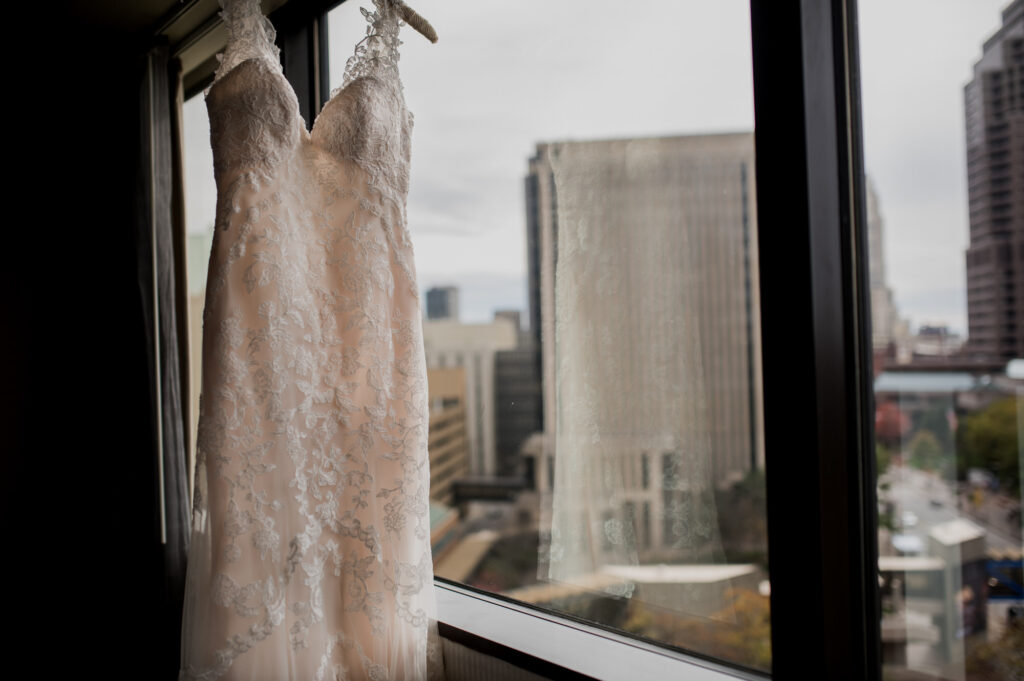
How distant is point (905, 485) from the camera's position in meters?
0.92

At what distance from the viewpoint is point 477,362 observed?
6.06ft

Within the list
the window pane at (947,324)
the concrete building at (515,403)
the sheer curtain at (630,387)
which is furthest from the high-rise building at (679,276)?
the window pane at (947,324)

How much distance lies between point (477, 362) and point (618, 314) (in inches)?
24.6

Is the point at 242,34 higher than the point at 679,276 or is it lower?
higher

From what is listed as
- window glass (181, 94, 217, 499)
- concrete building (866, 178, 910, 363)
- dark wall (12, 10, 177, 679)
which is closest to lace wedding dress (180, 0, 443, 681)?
concrete building (866, 178, 910, 363)

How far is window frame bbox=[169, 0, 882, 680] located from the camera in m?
0.87

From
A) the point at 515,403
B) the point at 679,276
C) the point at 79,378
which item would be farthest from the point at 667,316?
the point at 79,378

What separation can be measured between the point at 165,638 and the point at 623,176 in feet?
7.28

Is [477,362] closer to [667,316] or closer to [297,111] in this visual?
[667,316]

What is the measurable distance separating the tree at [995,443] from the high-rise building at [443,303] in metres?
1.39

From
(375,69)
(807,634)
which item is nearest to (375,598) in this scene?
(807,634)

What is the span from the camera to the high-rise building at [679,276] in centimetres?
124

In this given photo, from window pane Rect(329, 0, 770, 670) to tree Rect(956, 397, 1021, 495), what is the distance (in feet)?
1.32

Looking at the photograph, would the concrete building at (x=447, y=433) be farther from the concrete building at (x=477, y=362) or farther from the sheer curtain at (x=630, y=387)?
the sheer curtain at (x=630, y=387)
